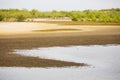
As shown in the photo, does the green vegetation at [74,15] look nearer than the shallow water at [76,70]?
No

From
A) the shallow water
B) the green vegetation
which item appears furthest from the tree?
the shallow water

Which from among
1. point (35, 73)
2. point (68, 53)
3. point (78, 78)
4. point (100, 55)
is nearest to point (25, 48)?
point (68, 53)

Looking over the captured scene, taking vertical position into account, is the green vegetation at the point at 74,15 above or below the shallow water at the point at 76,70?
below

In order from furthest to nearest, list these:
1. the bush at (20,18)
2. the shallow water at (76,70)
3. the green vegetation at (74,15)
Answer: the bush at (20,18) → the green vegetation at (74,15) → the shallow water at (76,70)

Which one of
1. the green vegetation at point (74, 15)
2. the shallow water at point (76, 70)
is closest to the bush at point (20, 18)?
the green vegetation at point (74, 15)

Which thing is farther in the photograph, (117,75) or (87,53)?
(87,53)

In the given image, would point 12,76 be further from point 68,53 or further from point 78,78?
point 68,53

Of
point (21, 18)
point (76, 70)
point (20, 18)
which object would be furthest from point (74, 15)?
point (76, 70)

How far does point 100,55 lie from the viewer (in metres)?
15.5

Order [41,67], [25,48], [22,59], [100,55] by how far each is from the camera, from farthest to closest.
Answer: [25,48], [100,55], [22,59], [41,67]

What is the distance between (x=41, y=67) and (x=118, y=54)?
4803mm

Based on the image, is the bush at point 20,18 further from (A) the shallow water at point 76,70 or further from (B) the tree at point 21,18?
(A) the shallow water at point 76,70

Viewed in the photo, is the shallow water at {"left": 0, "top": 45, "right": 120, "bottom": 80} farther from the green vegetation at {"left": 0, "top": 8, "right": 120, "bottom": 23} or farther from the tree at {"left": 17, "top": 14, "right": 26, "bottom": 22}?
the tree at {"left": 17, "top": 14, "right": 26, "bottom": 22}

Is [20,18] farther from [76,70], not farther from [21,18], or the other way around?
[76,70]
